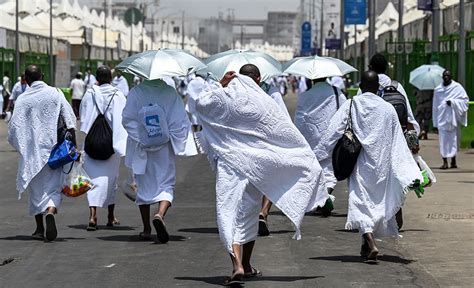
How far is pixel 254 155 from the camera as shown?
10.6 m

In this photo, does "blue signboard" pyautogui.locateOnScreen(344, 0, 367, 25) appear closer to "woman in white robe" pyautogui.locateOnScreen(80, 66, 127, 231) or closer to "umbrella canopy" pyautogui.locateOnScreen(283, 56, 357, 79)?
"umbrella canopy" pyautogui.locateOnScreen(283, 56, 357, 79)

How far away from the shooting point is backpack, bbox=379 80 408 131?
44.4 feet

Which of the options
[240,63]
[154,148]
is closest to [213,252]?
[154,148]

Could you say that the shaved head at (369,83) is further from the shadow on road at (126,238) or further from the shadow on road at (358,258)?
the shadow on road at (126,238)

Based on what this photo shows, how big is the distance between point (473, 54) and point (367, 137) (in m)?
21.8

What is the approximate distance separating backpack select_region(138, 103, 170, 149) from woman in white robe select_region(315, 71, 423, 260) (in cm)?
215

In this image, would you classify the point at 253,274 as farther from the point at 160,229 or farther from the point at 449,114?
the point at 449,114

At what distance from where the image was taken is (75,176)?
13.8 m

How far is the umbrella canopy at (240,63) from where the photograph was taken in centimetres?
1568

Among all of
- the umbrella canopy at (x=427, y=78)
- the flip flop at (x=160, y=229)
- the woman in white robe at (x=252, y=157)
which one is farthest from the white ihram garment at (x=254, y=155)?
the umbrella canopy at (x=427, y=78)

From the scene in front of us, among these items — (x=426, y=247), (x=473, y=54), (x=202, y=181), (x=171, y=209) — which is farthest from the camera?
(x=473, y=54)

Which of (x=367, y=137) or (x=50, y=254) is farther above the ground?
(x=367, y=137)

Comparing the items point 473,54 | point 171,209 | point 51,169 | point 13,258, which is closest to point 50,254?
point 13,258

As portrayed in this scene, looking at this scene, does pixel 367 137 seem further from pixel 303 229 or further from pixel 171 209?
pixel 171 209
